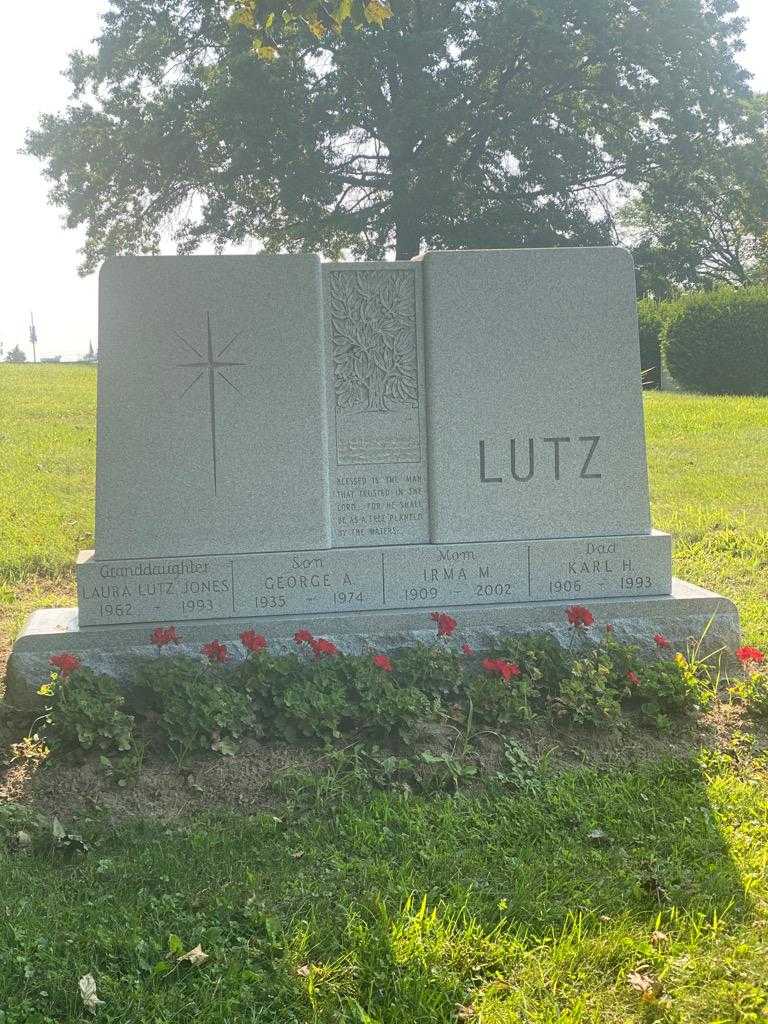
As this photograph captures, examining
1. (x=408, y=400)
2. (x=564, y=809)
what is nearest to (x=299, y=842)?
(x=564, y=809)

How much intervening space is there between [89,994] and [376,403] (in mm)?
3275

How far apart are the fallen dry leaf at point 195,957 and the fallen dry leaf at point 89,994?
9.2 inches

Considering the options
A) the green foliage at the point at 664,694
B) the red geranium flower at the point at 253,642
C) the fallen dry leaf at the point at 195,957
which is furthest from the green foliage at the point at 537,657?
the fallen dry leaf at the point at 195,957

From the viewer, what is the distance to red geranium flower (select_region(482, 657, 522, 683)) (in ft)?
14.4

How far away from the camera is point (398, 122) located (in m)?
22.4

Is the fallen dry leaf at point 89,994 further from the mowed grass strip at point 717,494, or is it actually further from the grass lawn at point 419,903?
the mowed grass strip at point 717,494

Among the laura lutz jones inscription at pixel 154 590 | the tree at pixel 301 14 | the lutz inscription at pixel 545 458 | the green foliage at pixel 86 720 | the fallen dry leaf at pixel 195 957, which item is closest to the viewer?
the fallen dry leaf at pixel 195 957

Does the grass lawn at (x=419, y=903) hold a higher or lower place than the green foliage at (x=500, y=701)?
lower

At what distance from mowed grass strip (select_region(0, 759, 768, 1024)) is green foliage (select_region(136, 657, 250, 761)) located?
1.54 feet

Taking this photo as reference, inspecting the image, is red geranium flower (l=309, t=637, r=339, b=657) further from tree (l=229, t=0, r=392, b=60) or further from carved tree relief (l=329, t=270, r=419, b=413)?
tree (l=229, t=0, r=392, b=60)

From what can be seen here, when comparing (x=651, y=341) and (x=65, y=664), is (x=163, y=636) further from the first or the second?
(x=651, y=341)

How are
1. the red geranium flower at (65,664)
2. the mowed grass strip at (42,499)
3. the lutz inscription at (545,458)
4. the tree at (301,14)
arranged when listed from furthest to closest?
the mowed grass strip at (42,499)
the lutz inscription at (545,458)
the tree at (301,14)
the red geranium flower at (65,664)

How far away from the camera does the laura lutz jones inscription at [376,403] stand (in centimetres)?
518

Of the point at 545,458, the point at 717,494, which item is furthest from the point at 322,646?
the point at 717,494
